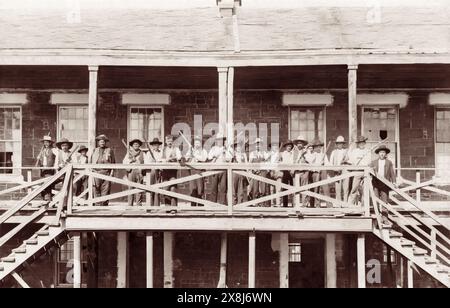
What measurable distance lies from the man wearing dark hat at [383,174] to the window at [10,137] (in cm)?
860

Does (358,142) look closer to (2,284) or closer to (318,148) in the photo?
(318,148)

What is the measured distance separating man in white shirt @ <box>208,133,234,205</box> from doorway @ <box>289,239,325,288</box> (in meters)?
3.96

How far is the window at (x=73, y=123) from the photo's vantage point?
17.2 metres

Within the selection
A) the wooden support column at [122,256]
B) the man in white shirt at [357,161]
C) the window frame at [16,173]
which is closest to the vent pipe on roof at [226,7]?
the man in white shirt at [357,161]

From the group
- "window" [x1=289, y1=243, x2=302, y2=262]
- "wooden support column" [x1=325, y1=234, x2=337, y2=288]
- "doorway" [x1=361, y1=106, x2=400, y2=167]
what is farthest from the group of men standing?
"window" [x1=289, y1=243, x2=302, y2=262]

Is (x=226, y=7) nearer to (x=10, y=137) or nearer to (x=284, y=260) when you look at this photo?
(x=10, y=137)

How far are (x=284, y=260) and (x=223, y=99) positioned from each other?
4.53 metres

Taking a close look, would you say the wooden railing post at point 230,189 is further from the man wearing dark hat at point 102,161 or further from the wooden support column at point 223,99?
the man wearing dark hat at point 102,161

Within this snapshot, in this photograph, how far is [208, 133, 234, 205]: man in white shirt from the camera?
44.8ft

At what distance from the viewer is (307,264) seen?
17156 mm

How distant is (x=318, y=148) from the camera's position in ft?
50.9

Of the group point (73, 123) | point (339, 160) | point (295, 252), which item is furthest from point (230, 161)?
point (73, 123)

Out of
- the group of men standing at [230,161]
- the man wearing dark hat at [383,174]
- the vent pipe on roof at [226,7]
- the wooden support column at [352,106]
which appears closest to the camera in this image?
the man wearing dark hat at [383,174]

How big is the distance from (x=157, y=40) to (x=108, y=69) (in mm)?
1330
